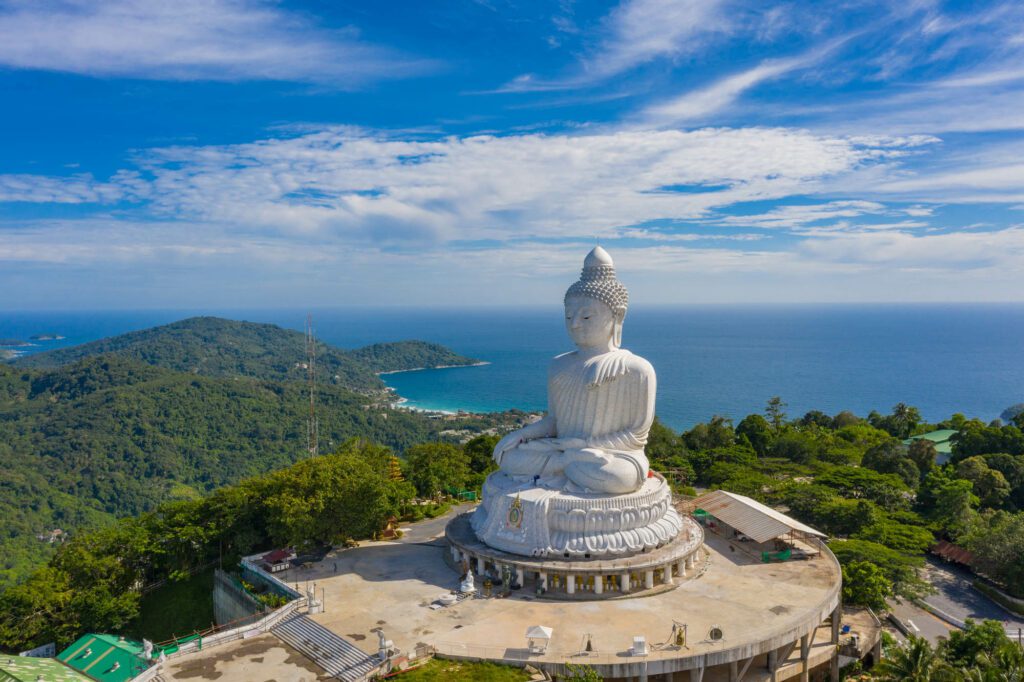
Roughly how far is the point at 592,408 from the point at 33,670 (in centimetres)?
1856

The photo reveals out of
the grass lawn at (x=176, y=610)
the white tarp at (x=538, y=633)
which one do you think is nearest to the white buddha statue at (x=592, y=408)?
the white tarp at (x=538, y=633)

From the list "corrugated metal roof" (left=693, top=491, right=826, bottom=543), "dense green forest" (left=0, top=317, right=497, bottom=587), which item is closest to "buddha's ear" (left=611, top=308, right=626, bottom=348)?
"corrugated metal roof" (left=693, top=491, right=826, bottom=543)

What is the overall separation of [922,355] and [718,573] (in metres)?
180

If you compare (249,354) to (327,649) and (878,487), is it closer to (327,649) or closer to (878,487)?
(878,487)

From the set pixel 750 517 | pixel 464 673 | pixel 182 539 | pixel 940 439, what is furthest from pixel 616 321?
pixel 940 439

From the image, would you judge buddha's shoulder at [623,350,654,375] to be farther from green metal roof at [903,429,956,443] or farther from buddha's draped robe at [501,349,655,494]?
green metal roof at [903,429,956,443]

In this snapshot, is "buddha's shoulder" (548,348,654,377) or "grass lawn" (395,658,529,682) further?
"buddha's shoulder" (548,348,654,377)

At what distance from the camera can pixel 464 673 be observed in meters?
16.8

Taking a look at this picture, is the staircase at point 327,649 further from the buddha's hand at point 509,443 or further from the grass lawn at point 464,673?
the buddha's hand at point 509,443

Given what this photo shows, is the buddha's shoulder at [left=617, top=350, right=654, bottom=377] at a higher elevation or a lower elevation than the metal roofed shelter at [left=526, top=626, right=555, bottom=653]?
higher

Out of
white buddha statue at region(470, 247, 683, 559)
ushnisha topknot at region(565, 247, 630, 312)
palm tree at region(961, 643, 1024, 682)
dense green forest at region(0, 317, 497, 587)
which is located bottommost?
dense green forest at region(0, 317, 497, 587)

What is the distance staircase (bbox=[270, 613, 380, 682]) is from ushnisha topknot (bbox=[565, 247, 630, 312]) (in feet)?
46.1

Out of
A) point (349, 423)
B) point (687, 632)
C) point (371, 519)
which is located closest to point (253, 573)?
point (371, 519)

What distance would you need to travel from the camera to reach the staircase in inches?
680
